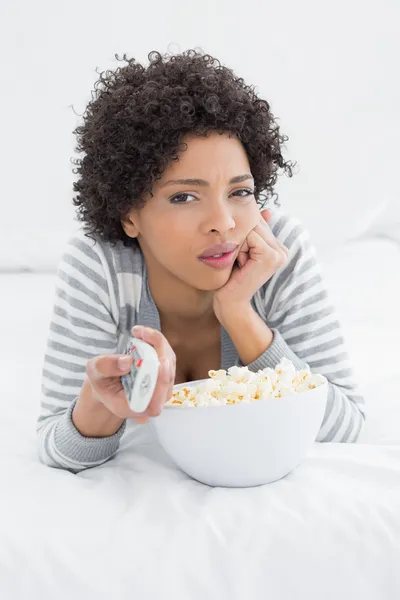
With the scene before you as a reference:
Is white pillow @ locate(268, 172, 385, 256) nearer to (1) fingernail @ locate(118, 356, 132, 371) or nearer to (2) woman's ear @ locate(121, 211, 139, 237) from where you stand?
(2) woman's ear @ locate(121, 211, 139, 237)

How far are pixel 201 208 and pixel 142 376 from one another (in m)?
0.38

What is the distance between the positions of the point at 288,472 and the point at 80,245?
0.52 metres

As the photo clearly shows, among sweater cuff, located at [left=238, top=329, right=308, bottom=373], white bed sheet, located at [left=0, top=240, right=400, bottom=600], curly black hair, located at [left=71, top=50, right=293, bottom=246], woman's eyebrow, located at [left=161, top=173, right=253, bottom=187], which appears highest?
curly black hair, located at [left=71, top=50, right=293, bottom=246]

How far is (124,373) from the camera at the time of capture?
0.90m

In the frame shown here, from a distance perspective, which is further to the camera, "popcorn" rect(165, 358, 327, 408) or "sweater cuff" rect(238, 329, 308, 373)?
"sweater cuff" rect(238, 329, 308, 373)

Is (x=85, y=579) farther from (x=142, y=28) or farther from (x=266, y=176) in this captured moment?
(x=142, y=28)

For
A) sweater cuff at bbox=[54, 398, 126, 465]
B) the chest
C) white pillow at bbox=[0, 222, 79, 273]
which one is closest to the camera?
sweater cuff at bbox=[54, 398, 126, 465]

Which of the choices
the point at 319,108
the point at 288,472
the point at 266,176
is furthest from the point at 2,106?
the point at 288,472

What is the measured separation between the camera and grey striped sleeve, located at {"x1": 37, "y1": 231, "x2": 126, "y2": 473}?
122 centimetres

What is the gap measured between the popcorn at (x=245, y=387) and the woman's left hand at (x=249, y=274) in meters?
0.20

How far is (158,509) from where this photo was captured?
0.93 metres

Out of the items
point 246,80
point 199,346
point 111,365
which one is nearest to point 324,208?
point 246,80

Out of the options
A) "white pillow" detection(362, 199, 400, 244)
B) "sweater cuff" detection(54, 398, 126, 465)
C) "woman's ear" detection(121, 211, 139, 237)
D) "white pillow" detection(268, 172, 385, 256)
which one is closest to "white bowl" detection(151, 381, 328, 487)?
"sweater cuff" detection(54, 398, 126, 465)

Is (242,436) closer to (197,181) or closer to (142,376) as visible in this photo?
(142,376)
